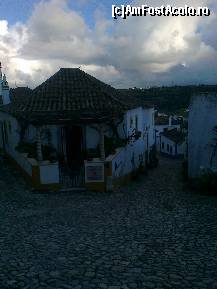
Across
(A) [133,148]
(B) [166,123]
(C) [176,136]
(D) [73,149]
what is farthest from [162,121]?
(D) [73,149]

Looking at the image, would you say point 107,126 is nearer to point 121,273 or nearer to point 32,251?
point 32,251

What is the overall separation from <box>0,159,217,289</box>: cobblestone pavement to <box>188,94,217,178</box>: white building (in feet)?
6.45

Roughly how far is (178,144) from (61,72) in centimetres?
2364

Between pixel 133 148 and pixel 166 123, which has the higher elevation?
pixel 166 123

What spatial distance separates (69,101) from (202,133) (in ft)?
22.3

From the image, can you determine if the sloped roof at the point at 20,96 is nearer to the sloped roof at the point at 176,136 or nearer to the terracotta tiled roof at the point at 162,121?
the sloped roof at the point at 176,136

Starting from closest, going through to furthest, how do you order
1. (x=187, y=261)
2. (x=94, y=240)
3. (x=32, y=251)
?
(x=187, y=261) → (x=32, y=251) → (x=94, y=240)

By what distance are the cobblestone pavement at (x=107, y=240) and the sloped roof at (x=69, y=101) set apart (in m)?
3.71

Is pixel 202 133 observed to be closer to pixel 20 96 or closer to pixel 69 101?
pixel 69 101

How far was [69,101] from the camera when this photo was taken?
19234 millimetres

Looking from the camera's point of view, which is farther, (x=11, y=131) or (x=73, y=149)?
(x=11, y=131)

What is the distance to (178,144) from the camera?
42719mm

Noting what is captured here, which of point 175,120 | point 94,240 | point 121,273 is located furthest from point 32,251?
point 175,120

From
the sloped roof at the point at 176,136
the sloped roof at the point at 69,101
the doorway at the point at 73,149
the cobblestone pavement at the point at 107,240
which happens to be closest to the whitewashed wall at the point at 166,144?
the sloped roof at the point at 176,136
